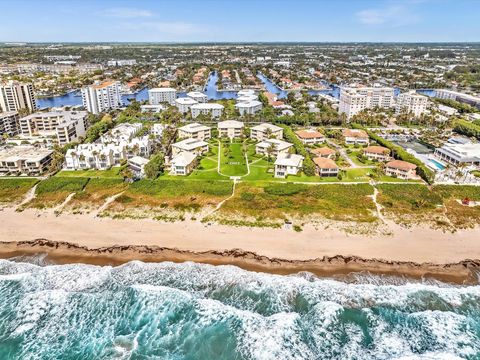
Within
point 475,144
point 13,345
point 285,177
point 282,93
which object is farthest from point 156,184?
point 282,93

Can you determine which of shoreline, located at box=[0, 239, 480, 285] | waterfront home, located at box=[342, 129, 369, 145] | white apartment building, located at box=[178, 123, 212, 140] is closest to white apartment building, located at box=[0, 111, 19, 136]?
white apartment building, located at box=[178, 123, 212, 140]

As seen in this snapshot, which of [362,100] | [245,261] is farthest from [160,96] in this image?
[245,261]

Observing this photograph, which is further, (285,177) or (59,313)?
(285,177)

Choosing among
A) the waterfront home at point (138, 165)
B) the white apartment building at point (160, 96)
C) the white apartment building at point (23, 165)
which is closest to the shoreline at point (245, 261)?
the waterfront home at point (138, 165)

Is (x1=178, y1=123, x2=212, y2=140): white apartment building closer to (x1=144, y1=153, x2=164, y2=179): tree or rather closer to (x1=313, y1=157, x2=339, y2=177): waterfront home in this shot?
(x1=144, y1=153, x2=164, y2=179): tree

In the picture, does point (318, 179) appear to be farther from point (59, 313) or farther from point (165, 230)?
point (59, 313)
